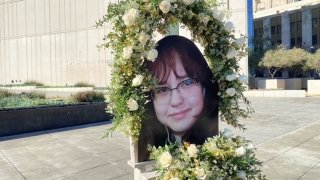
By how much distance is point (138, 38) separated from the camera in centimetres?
400

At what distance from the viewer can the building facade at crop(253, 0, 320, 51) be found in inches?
2157

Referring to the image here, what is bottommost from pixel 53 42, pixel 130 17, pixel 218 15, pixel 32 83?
pixel 32 83

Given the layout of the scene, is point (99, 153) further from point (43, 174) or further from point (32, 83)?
point (32, 83)

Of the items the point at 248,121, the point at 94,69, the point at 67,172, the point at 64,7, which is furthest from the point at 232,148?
the point at 64,7

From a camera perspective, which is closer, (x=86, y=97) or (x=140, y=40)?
(x=140, y=40)

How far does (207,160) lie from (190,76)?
1.26m

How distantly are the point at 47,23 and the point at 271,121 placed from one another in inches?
1233

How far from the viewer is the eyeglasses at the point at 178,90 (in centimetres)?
440

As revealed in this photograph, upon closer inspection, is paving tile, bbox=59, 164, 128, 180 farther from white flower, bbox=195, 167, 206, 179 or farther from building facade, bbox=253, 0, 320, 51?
building facade, bbox=253, 0, 320, 51

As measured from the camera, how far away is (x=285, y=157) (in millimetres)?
7891

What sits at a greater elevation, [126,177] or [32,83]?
[32,83]

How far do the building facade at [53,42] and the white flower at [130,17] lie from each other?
93.0 ft

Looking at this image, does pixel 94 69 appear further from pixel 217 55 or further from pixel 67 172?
pixel 217 55

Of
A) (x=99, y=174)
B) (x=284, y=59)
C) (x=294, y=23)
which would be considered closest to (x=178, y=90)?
(x=99, y=174)
